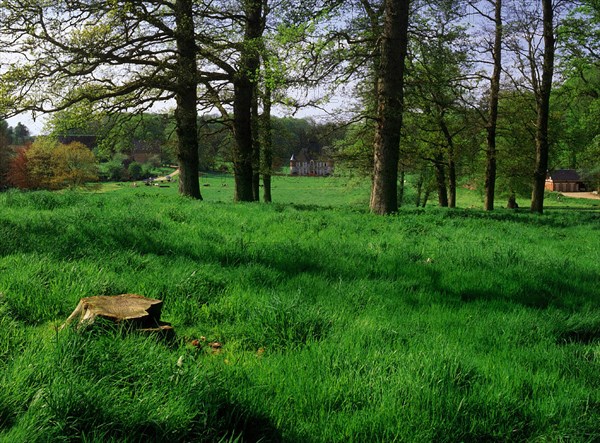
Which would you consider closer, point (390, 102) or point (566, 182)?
point (390, 102)

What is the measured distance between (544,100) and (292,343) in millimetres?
19452

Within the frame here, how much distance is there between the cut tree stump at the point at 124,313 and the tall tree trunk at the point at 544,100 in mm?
19545

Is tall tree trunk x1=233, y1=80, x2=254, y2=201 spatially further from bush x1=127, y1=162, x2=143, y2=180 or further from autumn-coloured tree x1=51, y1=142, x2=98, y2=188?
bush x1=127, y1=162, x2=143, y2=180

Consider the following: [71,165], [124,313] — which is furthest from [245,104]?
[71,165]

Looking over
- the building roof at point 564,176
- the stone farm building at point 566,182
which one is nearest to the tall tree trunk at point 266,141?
the stone farm building at point 566,182

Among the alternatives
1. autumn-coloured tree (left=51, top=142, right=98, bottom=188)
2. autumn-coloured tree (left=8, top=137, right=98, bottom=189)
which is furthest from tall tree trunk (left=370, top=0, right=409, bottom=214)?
autumn-coloured tree (left=51, top=142, right=98, bottom=188)

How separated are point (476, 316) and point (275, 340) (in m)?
2.09

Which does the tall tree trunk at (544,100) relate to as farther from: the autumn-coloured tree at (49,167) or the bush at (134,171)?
the bush at (134,171)

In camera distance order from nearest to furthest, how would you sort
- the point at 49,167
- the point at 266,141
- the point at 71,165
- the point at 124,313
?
the point at 124,313 < the point at 266,141 < the point at 49,167 < the point at 71,165

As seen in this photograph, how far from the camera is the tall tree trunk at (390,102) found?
38.1 feet

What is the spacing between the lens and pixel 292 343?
320cm

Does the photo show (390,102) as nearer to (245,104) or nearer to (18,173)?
(245,104)

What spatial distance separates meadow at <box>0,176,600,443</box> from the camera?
2152 mm

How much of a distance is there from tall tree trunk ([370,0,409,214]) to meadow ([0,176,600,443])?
545cm
